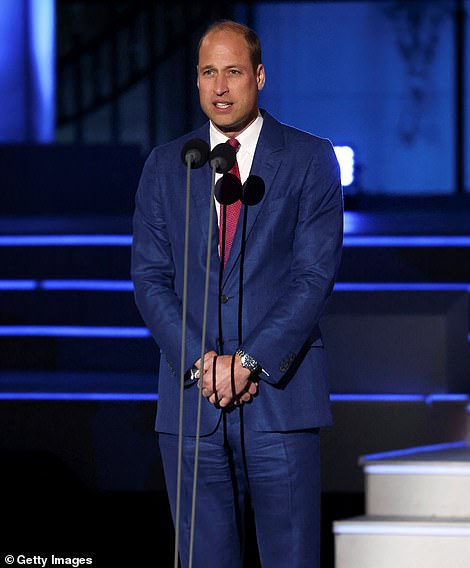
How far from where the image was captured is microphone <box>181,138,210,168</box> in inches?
91.8

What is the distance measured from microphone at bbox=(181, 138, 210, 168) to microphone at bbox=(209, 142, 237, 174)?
0.05 ft

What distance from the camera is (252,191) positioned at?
241 cm

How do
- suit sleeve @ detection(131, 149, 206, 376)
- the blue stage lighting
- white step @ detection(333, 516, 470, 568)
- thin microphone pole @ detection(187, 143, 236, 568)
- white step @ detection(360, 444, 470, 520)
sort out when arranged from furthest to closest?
1. the blue stage lighting
2. white step @ detection(360, 444, 470, 520)
3. white step @ detection(333, 516, 470, 568)
4. suit sleeve @ detection(131, 149, 206, 376)
5. thin microphone pole @ detection(187, 143, 236, 568)

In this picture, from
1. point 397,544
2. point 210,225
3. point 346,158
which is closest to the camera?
point 210,225

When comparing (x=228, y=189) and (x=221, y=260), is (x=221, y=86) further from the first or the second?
(x=221, y=260)

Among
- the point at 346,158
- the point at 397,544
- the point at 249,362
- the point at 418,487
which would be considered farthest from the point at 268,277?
the point at 346,158

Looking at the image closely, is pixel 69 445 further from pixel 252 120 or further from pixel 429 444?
pixel 252 120

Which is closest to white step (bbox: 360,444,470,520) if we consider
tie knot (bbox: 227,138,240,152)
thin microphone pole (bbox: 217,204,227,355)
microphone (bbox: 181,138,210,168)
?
thin microphone pole (bbox: 217,204,227,355)

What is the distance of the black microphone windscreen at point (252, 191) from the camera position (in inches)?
94.7

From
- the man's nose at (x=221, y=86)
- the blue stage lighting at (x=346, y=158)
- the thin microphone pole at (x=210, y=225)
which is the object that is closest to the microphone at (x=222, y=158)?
the thin microphone pole at (x=210, y=225)

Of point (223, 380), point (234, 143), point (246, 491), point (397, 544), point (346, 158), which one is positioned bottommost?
point (397, 544)

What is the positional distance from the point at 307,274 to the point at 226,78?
40cm

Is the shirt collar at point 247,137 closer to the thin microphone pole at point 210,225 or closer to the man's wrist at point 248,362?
the thin microphone pole at point 210,225

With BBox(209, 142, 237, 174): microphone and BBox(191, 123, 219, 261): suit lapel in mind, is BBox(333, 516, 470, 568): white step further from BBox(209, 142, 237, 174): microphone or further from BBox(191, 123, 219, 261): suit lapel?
BBox(209, 142, 237, 174): microphone
